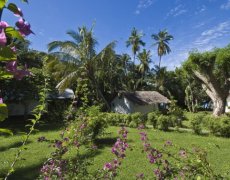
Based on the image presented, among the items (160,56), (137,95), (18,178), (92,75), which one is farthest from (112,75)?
(18,178)

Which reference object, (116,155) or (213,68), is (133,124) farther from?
(116,155)

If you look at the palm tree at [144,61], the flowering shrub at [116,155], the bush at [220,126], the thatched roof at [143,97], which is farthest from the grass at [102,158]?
the palm tree at [144,61]

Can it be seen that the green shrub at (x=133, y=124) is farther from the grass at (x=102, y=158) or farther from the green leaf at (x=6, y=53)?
the green leaf at (x=6, y=53)

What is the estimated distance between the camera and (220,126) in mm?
16438

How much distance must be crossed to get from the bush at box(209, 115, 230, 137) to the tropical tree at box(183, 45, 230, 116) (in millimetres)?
7872

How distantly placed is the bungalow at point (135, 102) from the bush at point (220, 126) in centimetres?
1349

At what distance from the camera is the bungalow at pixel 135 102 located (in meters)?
30.5

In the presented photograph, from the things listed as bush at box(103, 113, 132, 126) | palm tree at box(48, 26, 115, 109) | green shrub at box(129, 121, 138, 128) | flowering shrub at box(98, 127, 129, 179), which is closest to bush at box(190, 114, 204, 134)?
Result: green shrub at box(129, 121, 138, 128)

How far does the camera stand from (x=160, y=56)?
47438 mm

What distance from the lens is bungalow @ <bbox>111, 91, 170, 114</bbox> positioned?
99.9 ft

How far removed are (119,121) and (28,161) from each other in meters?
11.6

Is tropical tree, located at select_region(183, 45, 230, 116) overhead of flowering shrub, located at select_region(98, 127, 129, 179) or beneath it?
overhead

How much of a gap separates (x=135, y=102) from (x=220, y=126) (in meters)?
14.1

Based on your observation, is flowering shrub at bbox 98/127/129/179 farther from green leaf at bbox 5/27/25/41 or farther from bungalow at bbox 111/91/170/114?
bungalow at bbox 111/91/170/114
